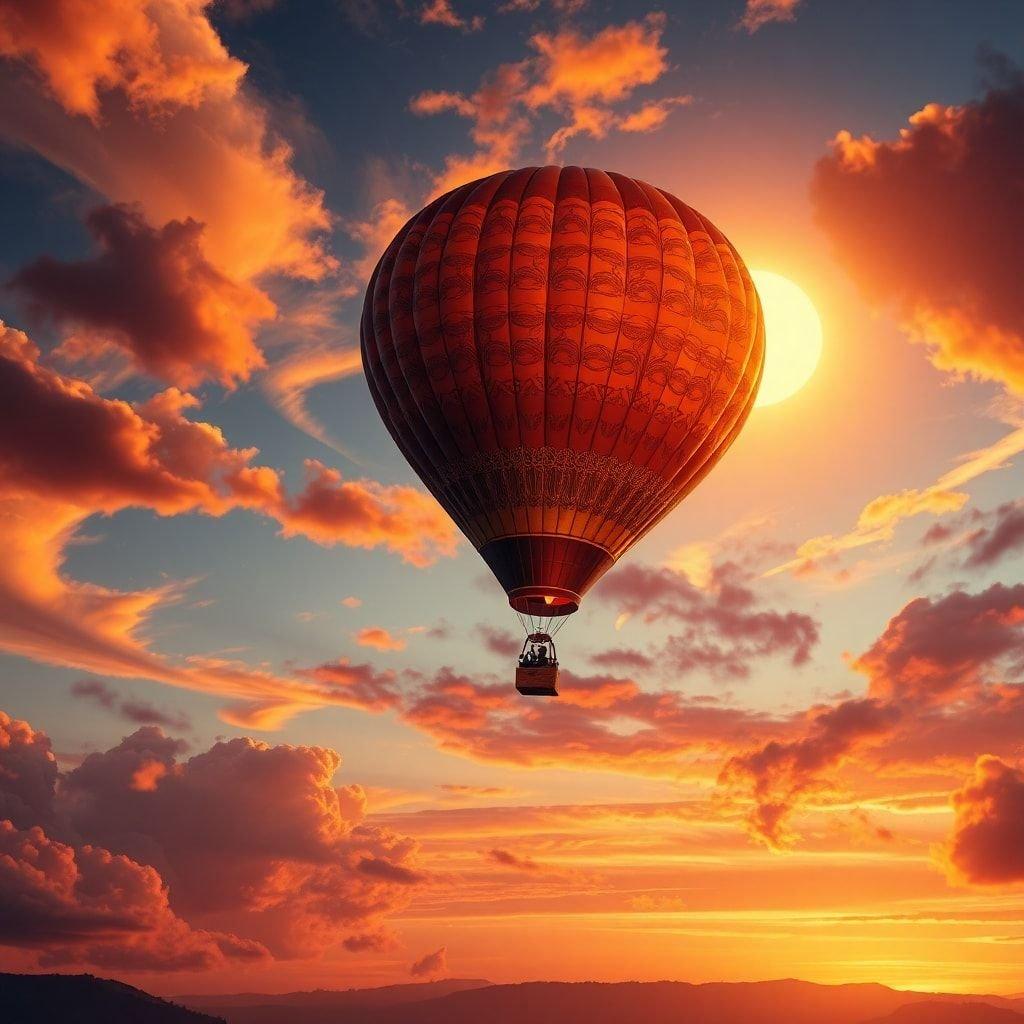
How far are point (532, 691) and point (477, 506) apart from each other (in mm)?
8748

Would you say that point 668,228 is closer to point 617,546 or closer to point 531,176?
point 531,176

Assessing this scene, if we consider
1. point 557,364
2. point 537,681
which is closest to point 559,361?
point 557,364

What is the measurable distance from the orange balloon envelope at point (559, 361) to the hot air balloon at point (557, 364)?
0.07 m

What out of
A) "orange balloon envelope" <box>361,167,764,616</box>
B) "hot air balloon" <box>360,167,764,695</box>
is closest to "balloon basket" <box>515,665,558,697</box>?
"hot air balloon" <box>360,167,764,695</box>

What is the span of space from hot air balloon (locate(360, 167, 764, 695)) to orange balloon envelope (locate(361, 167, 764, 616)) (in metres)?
0.07

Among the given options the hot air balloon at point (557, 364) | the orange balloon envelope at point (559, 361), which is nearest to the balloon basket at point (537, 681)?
the hot air balloon at point (557, 364)

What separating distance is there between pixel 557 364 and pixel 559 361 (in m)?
0.16

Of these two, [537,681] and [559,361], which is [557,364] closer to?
[559,361]

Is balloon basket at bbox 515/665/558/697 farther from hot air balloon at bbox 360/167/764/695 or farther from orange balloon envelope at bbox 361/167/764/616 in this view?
orange balloon envelope at bbox 361/167/764/616

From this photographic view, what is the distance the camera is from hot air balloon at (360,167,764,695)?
50.3 meters

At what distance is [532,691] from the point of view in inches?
2045

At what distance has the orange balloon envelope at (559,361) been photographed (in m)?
50.3

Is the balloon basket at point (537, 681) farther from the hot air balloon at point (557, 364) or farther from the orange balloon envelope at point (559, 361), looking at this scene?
the orange balloon envelope at point (559, 361)

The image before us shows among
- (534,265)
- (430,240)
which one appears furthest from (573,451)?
(430,240)
